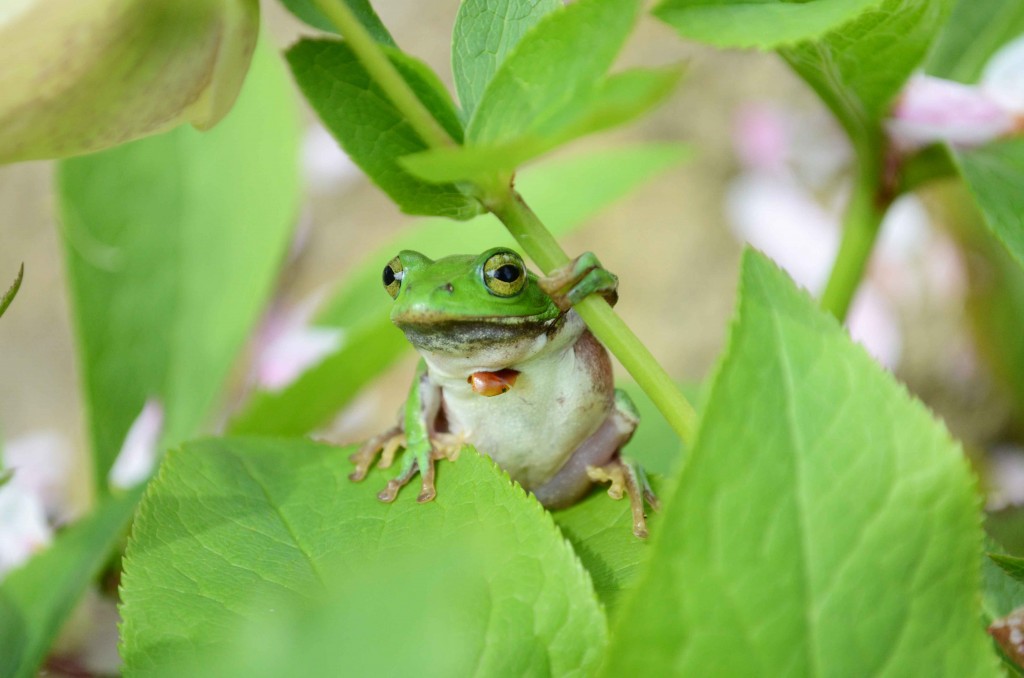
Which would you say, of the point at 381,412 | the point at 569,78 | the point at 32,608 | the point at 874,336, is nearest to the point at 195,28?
the point at 569,78

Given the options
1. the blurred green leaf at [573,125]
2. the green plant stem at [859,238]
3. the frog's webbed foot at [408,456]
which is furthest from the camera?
the green plant stem at [859,238]

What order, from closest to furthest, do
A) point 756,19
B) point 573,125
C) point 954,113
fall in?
point 573,125, point 756,19, point 954,113

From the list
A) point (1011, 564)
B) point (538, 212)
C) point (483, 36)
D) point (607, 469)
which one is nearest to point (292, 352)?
point (538, 212)

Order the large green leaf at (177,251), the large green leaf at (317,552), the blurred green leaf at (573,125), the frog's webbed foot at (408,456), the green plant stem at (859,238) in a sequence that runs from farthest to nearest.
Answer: the large green leaf at (177,251)
the green plant stem at (859,238)
the frog's webbed foot at (408,456)
the large green leaf at (317,552)
the blurred green leaf at (573,125)

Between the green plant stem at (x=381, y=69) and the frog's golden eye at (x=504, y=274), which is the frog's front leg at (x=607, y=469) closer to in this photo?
the frog's golden eye at (x=504, y=274)

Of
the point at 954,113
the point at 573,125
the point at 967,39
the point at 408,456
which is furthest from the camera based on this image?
the point at 967,39

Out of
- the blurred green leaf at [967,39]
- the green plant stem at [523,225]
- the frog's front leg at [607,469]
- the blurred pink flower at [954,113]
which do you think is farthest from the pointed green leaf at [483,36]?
the blurred green leaf at [967,39]

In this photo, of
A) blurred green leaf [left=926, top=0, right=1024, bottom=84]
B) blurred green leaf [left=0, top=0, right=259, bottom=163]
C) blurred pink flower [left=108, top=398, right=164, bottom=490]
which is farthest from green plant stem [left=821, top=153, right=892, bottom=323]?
blurred pink flower [left=108, top=398, right=164, bottom=490]

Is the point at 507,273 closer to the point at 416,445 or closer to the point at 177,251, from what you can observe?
the point at 416,445
